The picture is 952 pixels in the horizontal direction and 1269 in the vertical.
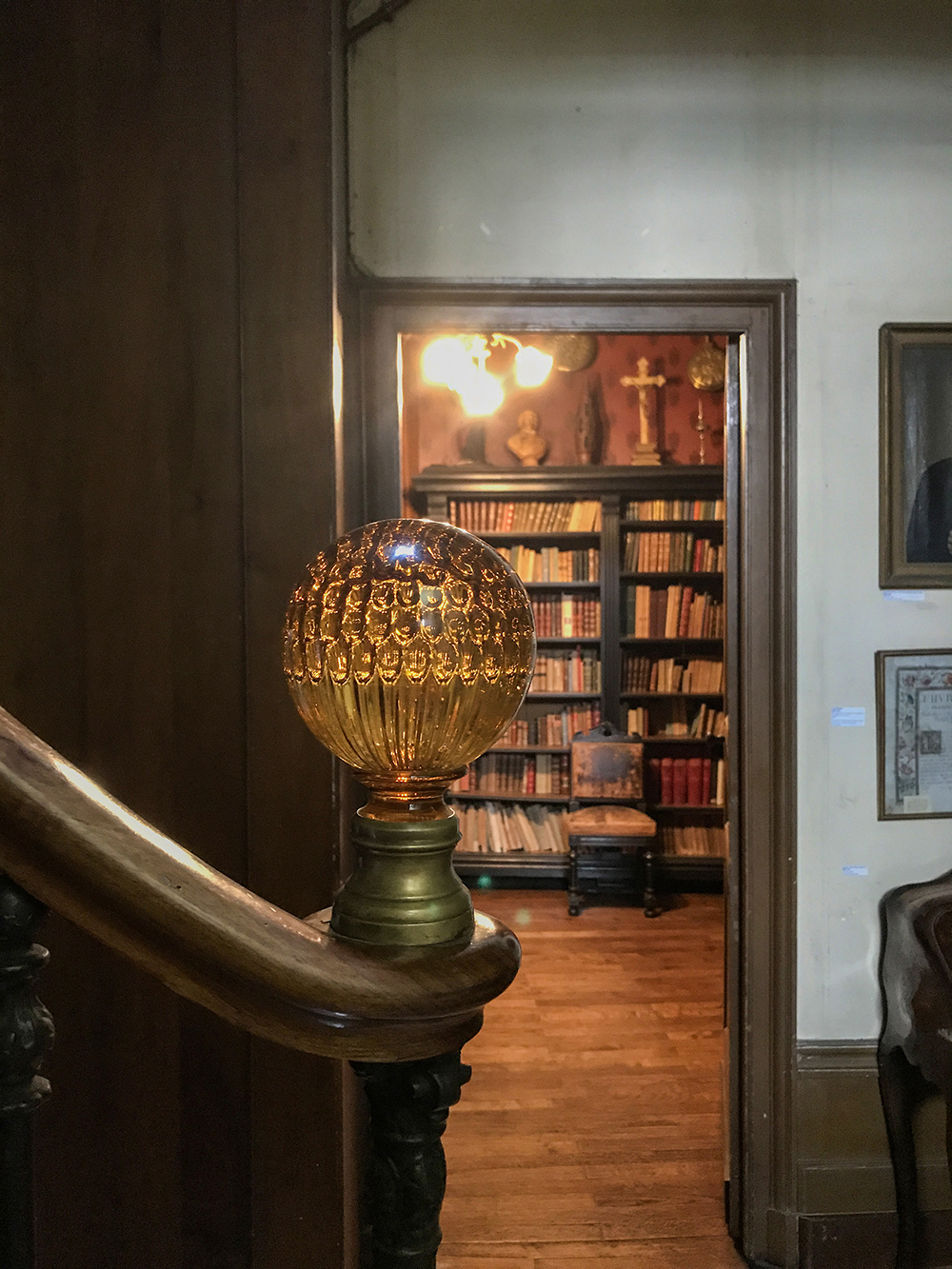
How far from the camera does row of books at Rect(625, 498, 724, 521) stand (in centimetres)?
507

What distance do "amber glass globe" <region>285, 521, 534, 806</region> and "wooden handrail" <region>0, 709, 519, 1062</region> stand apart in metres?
0.11

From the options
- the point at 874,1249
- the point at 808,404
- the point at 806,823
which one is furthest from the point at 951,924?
the point at 808,404

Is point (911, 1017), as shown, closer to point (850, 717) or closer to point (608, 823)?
point (850, 717)

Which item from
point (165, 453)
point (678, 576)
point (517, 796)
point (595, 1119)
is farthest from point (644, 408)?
point (165, 453)

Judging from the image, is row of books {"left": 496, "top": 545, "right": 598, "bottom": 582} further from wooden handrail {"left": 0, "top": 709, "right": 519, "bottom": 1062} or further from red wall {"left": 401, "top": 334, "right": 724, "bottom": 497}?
wooden handrail {"left": 0, "top": 709, "right": 519, "bottom": 1062}

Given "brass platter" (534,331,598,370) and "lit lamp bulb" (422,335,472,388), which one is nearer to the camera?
"lit lamp bulb" (422,335,472,388)

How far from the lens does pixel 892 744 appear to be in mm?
2184

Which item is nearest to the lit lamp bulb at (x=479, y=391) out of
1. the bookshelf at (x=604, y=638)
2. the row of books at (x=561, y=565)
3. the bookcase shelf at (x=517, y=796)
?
the bookshelf at (x=604, y=638)

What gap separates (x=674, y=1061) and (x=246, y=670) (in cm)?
230

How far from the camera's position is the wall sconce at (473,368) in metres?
3.83

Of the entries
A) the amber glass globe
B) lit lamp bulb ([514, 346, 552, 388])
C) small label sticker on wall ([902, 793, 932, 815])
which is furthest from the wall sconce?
the amber glass globe

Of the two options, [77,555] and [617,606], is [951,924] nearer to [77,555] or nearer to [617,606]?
[77,555]

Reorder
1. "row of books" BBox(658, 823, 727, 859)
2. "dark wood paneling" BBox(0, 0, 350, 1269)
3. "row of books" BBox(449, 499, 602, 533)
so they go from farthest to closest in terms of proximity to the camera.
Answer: "row of books" BBox(449, 499, 602, 533) < "row of books" BBox(658, 823, 727, 859) < "dark wood paneling" BBox(0, 0, 350, 1269)

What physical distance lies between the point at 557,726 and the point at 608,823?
28.0 inches
